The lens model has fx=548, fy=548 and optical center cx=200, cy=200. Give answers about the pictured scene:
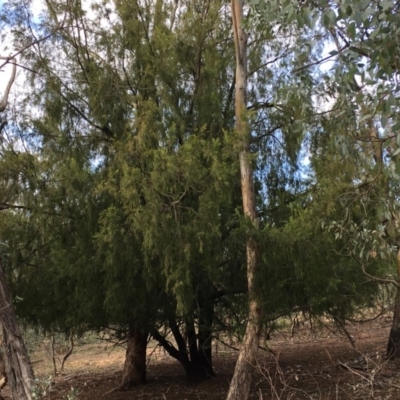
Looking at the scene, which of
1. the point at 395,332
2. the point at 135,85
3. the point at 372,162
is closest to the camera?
the point at 372,162

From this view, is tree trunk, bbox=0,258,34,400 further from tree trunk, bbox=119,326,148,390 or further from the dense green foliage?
tree trunk, bbox=119,326,148,390

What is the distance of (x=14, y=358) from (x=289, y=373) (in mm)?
6495

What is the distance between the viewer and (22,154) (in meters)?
8.19

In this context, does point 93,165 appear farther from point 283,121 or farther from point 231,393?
point 231,393

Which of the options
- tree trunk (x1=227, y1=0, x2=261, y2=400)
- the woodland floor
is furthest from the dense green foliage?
the woodland floor

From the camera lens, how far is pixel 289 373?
10211 mm

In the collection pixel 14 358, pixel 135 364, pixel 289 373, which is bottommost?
pixel 289 373

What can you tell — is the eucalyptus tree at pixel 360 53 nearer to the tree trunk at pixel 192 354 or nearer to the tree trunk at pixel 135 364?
the tree trunk at pixel 192 354

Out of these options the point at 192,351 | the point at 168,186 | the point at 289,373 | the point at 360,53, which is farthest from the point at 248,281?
the point at 360,53

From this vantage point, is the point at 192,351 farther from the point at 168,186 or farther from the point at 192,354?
the point at 168,186

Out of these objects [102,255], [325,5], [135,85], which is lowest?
[102,255]

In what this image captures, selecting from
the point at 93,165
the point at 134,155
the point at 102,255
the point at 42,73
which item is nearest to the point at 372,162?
the point at 134,155

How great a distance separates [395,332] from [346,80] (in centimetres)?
807

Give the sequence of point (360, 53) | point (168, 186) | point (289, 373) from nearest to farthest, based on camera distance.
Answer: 1. point (360, 53)
2. point (168, 186)
3. point (289, 373)
